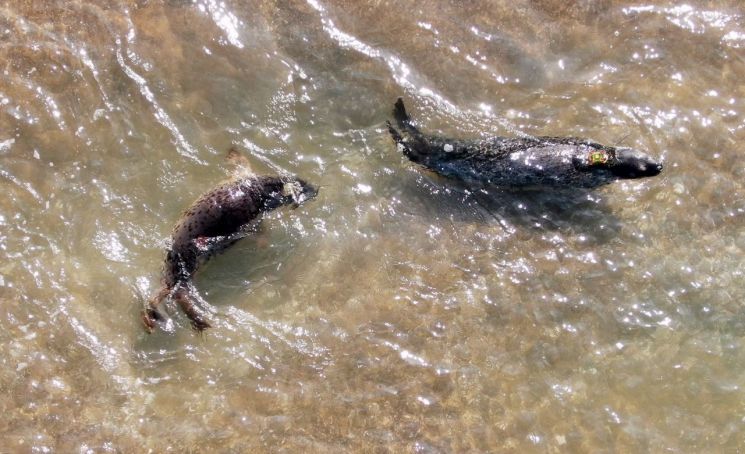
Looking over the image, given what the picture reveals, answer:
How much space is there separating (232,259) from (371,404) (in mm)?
1927

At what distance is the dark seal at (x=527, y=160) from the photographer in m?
6.18

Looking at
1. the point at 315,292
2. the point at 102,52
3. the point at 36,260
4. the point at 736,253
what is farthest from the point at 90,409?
the point at 736,253

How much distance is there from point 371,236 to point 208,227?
5.24 ft

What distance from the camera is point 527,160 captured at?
20.3ft

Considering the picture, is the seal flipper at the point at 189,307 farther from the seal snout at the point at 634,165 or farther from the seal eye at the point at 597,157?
the seal snout at the point at 634,165

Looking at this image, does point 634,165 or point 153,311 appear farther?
point 634,165

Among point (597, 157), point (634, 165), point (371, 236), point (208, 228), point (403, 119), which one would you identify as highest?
point (403, 119)

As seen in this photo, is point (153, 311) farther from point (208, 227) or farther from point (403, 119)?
point (403, 119)

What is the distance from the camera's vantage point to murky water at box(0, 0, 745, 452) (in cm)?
539

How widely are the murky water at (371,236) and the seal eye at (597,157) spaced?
0.50 metres

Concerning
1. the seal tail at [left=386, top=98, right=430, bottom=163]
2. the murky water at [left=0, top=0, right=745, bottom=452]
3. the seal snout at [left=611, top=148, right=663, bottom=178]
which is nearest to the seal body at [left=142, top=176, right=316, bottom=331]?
the murky water at [left=0, top=0, right=745, bottom=452]

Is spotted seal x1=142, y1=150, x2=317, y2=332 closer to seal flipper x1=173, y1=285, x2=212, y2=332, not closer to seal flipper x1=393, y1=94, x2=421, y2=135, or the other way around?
seal flipper x1=173, y1=285, x2=212, y2=332

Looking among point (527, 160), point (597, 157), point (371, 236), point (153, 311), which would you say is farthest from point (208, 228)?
point (597, 157)

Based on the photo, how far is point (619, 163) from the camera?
20.3 feet
